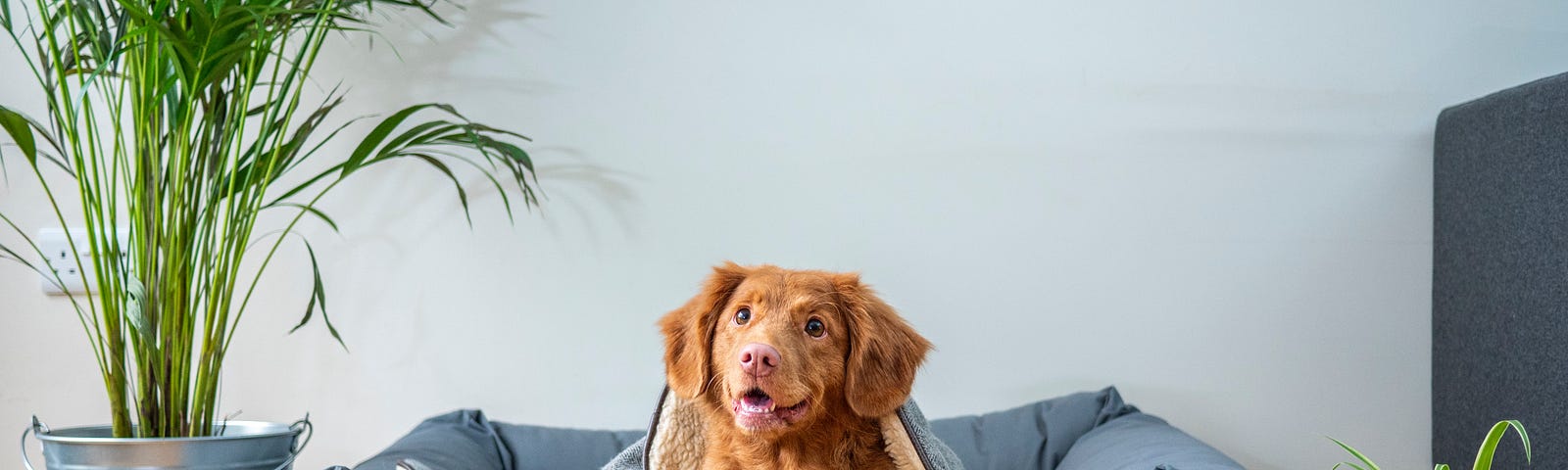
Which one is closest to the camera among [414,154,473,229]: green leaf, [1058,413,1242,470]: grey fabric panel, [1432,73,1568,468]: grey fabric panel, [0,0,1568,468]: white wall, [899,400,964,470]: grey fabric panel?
[899,400,964,470]: grey fabric panel

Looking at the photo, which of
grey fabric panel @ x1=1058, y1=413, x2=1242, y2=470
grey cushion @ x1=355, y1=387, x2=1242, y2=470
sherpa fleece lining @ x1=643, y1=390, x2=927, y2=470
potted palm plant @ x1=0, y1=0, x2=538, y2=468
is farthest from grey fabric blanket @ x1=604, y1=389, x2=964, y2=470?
potted palm plant @ x1=0, y1=0, x2=538, y2=468

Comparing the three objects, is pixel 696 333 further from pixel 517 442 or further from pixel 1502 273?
pixel 1502 273

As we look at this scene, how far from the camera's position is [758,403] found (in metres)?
1.10

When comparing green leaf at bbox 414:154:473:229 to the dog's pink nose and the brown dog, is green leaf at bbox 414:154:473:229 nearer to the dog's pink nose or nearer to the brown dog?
the brown dog

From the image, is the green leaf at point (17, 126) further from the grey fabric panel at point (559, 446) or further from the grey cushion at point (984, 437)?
the grey fabric panel at point (559, 446)

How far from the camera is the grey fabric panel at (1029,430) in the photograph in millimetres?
1799

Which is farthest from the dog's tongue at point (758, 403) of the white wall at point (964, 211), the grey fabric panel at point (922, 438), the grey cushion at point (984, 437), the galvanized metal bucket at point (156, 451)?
the white wall at point (964, 211)

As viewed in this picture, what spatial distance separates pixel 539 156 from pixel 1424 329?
5.26ft

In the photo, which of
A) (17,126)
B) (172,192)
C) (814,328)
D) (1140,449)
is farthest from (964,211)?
(17,126)

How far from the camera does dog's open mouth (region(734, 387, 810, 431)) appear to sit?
109 centimetres

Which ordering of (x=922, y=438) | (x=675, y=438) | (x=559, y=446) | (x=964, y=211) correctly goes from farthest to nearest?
(x=964, y=211)
(x=559, y=446)
(x=675, y=438)
(x=922, y=438)

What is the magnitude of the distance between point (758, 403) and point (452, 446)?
0.73 meters

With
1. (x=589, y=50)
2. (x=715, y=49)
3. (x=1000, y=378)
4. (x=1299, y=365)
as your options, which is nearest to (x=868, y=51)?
(x=715, y=49)

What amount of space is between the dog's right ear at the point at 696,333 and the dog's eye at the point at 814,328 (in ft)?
0.37
